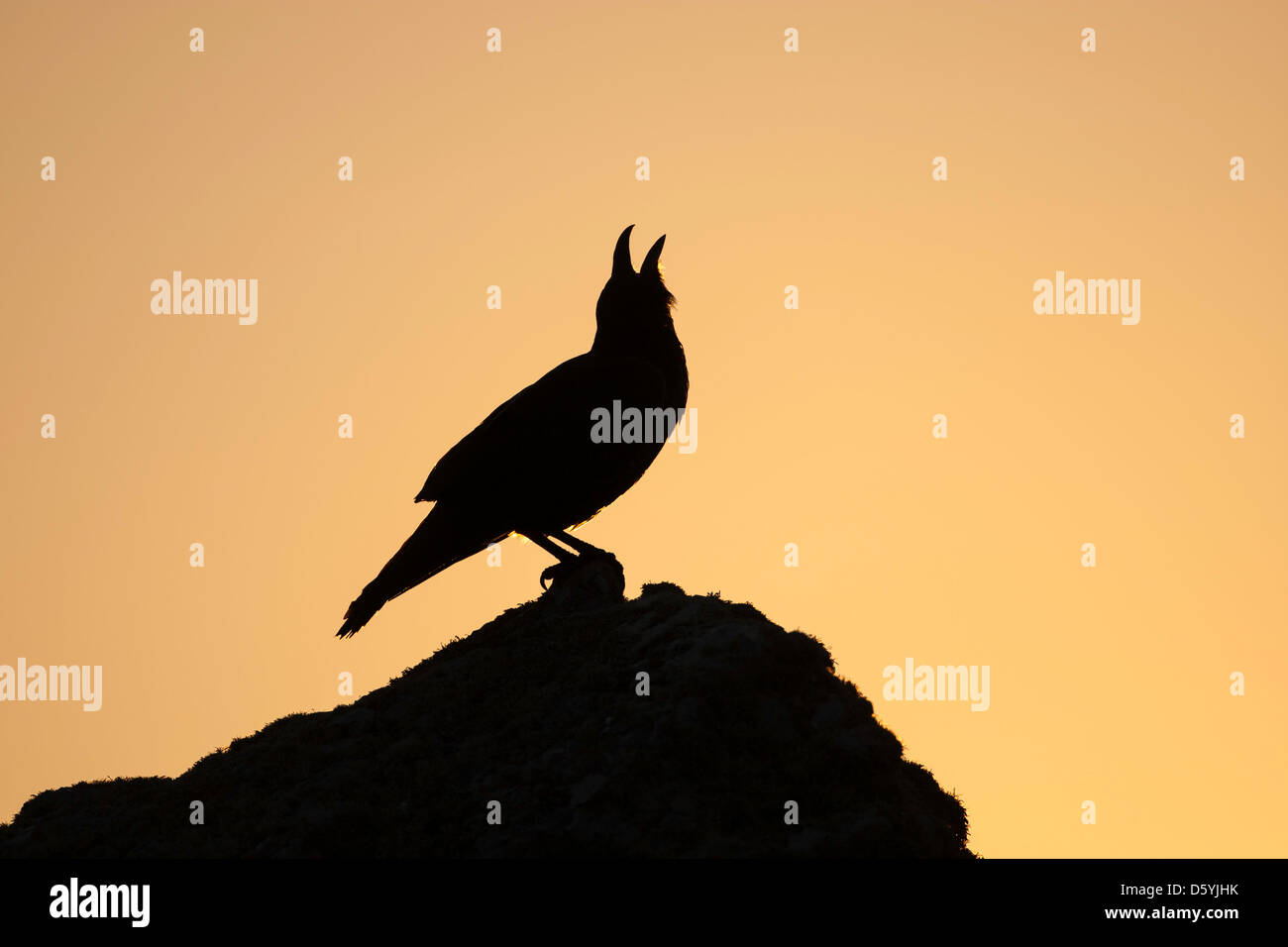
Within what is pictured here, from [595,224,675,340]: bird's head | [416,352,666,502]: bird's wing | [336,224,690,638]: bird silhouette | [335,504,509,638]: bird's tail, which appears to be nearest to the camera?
[335,504,509,638]: bird's tail

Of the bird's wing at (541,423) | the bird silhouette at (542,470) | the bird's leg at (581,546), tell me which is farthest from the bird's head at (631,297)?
the bird's leg at (581,546)

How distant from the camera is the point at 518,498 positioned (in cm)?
1055

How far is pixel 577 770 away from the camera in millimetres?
8273

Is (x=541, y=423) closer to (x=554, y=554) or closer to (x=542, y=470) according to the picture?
(x=542, y=470)

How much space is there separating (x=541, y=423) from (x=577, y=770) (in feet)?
11.8

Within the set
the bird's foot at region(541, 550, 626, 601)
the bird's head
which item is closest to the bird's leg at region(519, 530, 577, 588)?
the bird's foot at region(541, 550, 626, 601)

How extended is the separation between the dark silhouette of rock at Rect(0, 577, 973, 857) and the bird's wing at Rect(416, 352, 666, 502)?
1.54 m

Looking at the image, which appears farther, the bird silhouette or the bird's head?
the bird's head

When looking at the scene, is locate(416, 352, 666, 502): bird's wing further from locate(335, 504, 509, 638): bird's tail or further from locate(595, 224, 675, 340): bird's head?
locate(595, 224, 675, 340): bird's head

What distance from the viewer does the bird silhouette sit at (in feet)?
34.0
